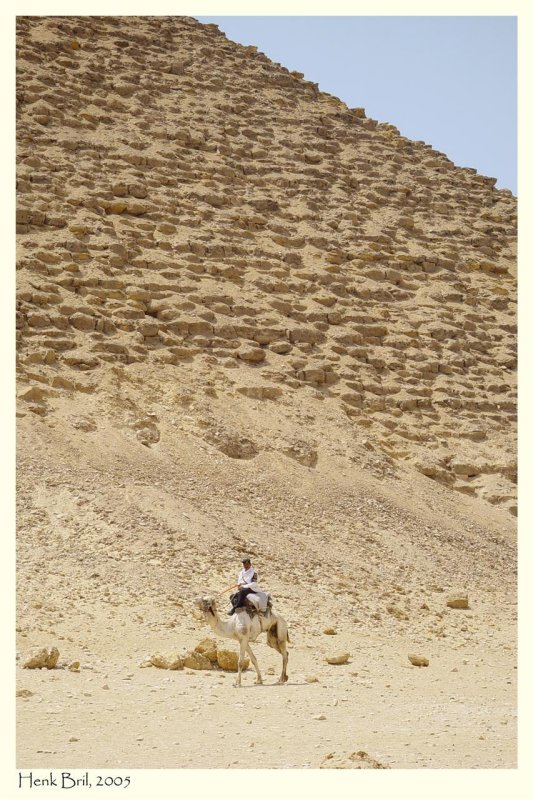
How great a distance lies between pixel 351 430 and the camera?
58.8 ft

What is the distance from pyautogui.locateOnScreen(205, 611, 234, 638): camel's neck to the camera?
29.5ft

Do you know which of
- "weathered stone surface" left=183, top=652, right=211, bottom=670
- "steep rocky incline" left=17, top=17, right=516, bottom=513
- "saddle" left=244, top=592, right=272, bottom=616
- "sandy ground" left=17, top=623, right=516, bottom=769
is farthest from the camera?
"steep rocky incline" left=17, top=17, right=516, bottom=513

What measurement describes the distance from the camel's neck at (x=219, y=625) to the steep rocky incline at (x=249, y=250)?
664cm

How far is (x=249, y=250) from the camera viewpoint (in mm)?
21141

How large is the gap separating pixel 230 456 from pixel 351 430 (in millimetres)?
3002

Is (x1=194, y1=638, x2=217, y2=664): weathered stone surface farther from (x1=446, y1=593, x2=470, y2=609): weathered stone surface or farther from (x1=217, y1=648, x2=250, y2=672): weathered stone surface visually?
(x1=446, y1=593, x2=470, y2=609): weathered stone surface

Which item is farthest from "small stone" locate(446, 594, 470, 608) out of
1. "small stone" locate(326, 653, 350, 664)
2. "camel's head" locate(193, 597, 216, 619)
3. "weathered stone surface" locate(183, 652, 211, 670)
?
"camel's head" locate(193, 597, 216, 619)

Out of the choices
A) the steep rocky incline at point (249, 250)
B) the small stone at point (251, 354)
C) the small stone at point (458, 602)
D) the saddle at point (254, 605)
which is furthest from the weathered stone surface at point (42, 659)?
the small stone at point (251, 354)

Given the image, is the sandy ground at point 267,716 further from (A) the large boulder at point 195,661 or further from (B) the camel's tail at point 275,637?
(B) the camel's tail at point 275,637

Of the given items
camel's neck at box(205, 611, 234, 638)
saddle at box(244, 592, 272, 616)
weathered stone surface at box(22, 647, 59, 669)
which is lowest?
weathered stone surface at box(22, 647, 59, 669)

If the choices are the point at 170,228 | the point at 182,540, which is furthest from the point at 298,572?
the point at 170,228

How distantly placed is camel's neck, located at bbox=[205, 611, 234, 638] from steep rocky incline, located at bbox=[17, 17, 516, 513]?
6.64 meters

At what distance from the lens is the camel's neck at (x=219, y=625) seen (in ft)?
29.5

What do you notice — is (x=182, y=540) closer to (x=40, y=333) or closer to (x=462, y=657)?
(x=462, y=657)
